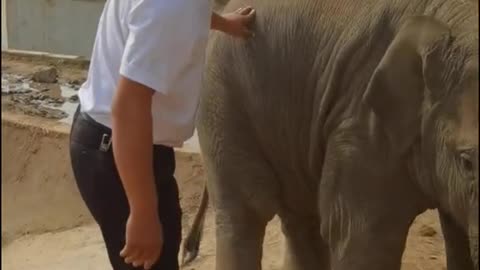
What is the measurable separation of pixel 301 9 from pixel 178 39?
80 centimetres

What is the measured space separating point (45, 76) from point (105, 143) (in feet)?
14.2

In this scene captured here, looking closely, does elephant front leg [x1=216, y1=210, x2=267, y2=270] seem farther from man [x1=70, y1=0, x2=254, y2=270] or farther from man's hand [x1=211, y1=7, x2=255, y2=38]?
man [x1=70, y1=0, x2=254, y2=270]

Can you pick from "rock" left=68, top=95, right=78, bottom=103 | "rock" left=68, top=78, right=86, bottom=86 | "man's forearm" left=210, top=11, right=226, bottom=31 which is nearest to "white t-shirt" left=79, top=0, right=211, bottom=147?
"man's forearm" left=210, top=11, right=226, bottom=31

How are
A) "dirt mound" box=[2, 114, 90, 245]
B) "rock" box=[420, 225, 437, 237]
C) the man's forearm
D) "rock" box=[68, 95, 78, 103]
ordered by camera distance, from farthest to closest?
"rock" box=[68, 95, 78, 103] → "dirt mound" box=[2, 114, 90, 245] → "rock" box=[420, 225, 437, 237] → the man's forearm

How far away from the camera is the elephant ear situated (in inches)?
98.0

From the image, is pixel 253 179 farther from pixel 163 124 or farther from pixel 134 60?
pixel 134 60

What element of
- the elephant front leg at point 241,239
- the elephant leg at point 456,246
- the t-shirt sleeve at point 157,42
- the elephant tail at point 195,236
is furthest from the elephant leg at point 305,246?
the t-shirt sleeve at point 157,42

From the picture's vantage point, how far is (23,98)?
247 inches

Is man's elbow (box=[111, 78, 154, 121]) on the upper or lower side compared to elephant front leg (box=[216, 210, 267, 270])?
upper

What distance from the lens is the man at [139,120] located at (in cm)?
220

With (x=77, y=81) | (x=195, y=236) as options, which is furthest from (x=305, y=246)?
(x=77, y=81)

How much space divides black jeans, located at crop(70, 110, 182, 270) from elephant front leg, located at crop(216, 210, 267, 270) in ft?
2.15

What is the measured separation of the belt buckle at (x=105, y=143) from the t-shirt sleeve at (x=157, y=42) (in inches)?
10.6

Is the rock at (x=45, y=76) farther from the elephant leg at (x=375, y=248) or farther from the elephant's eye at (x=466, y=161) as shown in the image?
the elephant's eye at (x=466, y=161)
